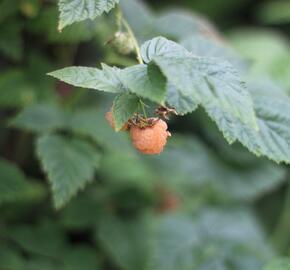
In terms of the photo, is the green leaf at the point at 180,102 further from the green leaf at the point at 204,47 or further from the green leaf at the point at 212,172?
the green leaf at the point at 212,172

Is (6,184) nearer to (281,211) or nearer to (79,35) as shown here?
(79,35)

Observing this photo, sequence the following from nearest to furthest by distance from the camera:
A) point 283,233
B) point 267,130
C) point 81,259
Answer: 1. point 267,130
2. point 81,259
3. point 283,233

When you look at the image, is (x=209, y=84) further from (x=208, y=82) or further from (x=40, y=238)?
(x=40, y=238)

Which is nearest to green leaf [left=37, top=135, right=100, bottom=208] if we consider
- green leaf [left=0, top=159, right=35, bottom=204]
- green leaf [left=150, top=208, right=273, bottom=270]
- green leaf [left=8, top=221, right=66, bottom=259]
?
green leaf [left=0, top=159, right=35, bottom=204]

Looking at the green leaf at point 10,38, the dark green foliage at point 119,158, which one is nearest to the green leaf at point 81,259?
the dark green foliage at point 119,158

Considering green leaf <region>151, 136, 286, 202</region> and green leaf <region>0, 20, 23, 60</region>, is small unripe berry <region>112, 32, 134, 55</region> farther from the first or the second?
green leaf <region>151, 136, 286, 202</region>

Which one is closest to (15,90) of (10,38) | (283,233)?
(10,38)

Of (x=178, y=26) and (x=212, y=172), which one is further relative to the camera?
(x=212, y=172)
